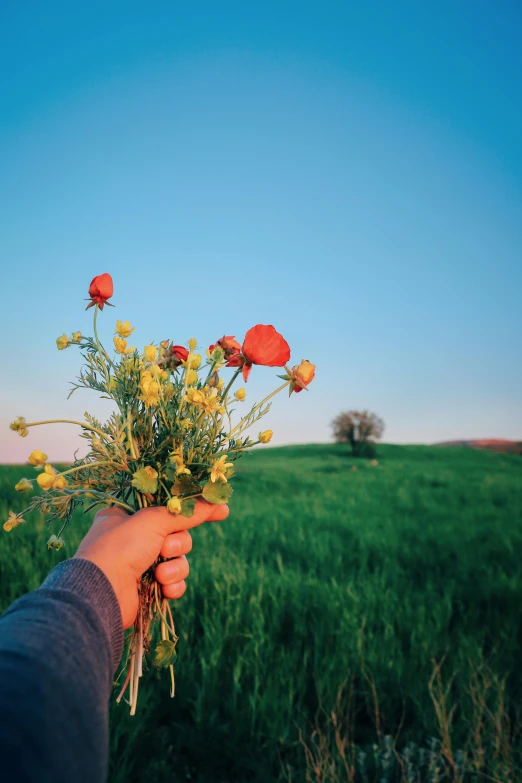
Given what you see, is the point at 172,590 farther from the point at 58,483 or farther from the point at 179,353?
the point at 179,353

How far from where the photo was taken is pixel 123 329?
1537 millimetres

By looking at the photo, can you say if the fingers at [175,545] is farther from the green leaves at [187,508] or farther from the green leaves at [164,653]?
the green leaves at [164,653]

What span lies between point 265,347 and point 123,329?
0.42m

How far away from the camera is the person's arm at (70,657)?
29.3 inches

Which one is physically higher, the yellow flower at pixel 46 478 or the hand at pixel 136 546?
the yellow flower at pixel 46 478

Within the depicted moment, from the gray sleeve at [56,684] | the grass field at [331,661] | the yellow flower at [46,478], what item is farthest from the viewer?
the grass field at [331,661]

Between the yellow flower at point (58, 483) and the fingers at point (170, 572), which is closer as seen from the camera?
the yellow flower at point (58, 483)

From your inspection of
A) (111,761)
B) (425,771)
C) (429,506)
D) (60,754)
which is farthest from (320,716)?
(429,506)

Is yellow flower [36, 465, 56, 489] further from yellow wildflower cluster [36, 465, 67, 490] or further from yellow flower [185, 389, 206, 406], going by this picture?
yellow flower [185, 389, 206, 406]

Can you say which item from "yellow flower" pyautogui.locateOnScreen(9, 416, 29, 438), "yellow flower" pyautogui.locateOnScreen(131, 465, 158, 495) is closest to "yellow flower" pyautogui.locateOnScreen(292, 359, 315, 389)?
"yellow flower" pyautogui.locateOnScreen(131, 465, 158, 495)

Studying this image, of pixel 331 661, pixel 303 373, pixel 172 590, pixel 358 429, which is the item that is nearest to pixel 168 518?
pixel 172 590

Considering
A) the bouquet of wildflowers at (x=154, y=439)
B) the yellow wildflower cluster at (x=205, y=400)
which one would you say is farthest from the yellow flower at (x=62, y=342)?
the yellow wildflower cluster at (x=205, y=400)

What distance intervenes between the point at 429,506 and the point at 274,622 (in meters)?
7.13

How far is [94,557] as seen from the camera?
1.25 meters
